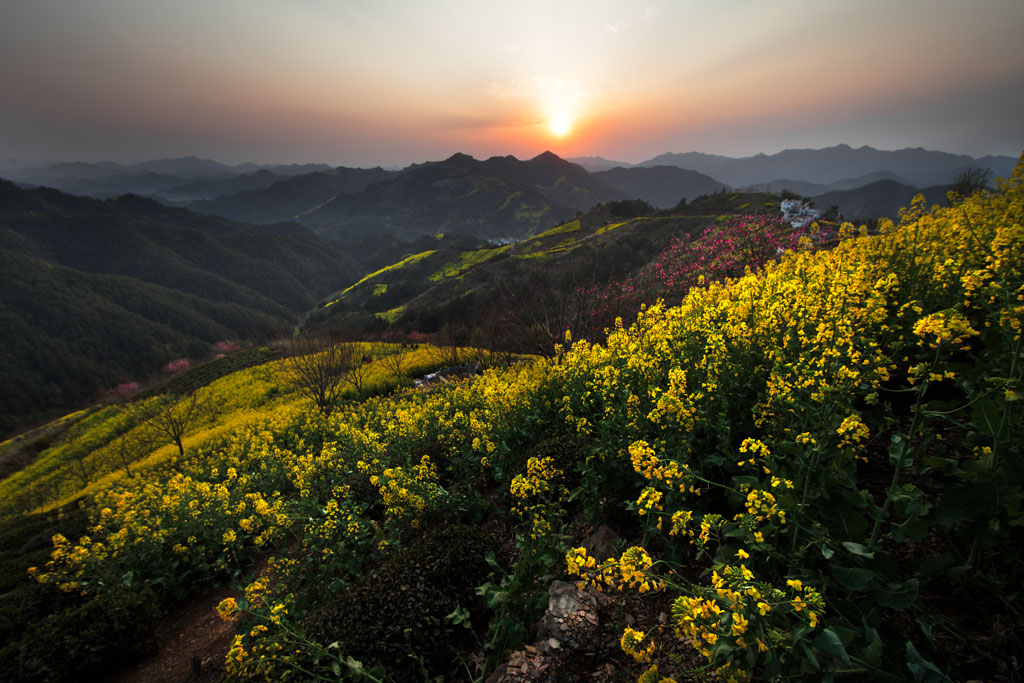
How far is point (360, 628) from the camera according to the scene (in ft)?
12.7

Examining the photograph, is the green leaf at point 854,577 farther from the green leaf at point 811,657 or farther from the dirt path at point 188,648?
the dirt path at point 188,648

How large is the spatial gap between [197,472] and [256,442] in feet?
5.72

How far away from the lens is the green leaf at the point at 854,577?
1.97 meters

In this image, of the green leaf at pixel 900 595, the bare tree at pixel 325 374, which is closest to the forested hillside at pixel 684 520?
the green leaf at pixel 900 595

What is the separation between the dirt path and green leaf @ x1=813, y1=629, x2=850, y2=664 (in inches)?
255

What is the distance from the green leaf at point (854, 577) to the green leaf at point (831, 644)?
35cm

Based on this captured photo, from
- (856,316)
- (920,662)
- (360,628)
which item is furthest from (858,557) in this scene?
(360,628)

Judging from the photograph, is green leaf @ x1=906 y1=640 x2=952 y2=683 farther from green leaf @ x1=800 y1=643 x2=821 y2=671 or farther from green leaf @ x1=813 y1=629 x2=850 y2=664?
green leaf @ x1=800 y1=643 x2=821 y2=671

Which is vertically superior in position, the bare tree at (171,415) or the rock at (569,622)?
the rock at (569,622)

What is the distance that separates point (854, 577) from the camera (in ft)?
6.71

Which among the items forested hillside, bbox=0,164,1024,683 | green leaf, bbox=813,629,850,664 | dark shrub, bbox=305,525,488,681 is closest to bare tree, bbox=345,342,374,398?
forested hillside, bbox=0,164,1024,683

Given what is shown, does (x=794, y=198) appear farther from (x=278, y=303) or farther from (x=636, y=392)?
(x=278, y=303)

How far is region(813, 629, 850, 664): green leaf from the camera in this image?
1658 mm

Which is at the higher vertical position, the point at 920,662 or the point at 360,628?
the point at 920,662
